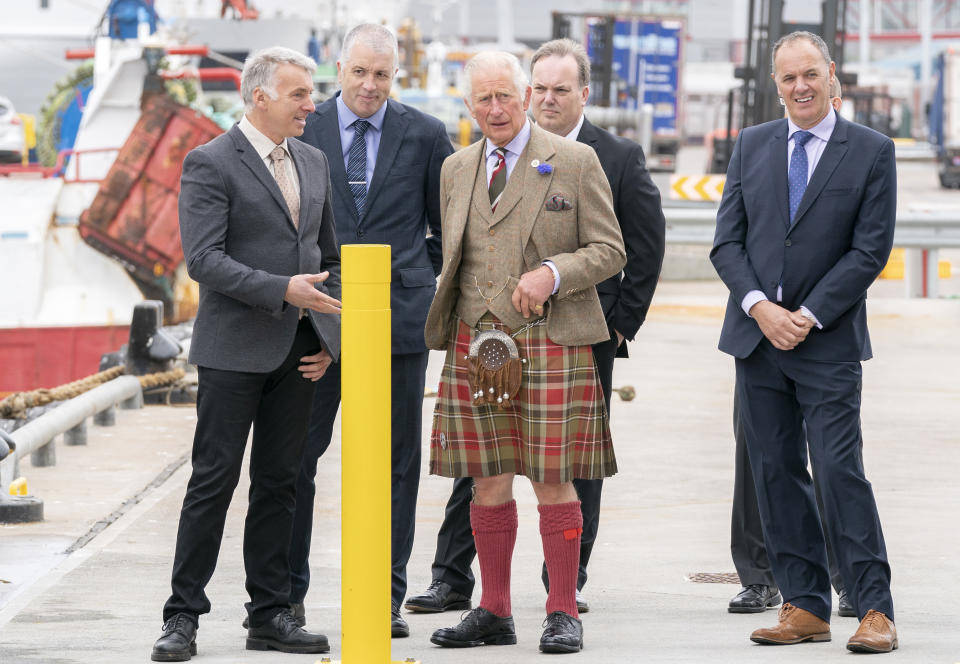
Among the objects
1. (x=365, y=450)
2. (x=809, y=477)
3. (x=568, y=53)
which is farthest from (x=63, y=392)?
(x=365, y=450)

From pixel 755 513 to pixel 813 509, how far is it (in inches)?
28.5

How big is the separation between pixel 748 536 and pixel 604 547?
121 cm

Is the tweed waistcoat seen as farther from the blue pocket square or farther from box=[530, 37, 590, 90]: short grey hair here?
box=[530, 37, 590, 90]: short grey hair

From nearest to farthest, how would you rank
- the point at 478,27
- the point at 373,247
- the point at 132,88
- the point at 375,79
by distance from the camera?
the point at 373,247 < the point at 375,79 < the point at 132,88 < the point at 478,27

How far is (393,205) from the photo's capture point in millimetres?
5488

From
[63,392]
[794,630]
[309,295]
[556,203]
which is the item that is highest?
[556,203]

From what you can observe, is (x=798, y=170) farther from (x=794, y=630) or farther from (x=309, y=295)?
(x=309, y=295)

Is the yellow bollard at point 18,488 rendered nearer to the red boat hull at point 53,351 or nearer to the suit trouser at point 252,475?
the suit trouser at point 252,475

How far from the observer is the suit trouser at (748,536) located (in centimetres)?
568

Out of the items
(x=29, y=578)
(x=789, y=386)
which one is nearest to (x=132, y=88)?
(x=29, y=578)

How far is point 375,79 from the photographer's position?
538cm

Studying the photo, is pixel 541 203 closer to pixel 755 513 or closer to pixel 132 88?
pixel 755 513

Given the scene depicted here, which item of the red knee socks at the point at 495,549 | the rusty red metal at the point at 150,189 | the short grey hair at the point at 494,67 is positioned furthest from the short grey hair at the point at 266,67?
the rusty red metal at the point at 150,189

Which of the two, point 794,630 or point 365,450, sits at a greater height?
point 365,450
